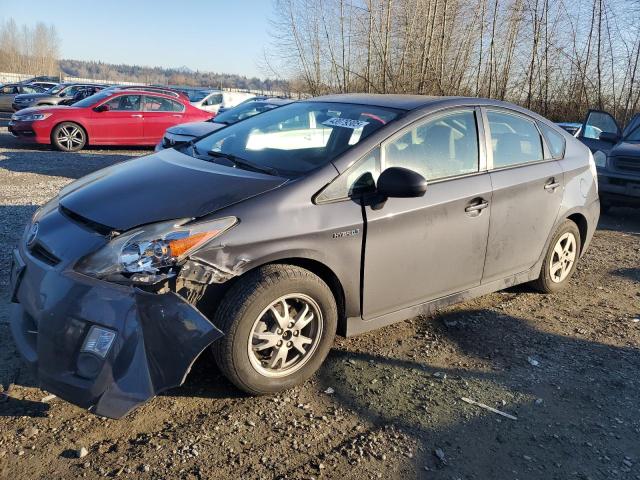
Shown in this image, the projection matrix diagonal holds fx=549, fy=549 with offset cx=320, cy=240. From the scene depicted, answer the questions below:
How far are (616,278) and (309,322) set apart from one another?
3940 millimetres

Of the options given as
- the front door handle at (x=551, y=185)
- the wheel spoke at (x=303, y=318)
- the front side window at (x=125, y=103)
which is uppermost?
the front side window at (x=125, y=103)

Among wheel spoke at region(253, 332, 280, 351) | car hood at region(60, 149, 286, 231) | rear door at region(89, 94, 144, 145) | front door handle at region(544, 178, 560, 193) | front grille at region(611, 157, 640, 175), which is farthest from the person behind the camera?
rear door at region(89, 94, 144, 145)

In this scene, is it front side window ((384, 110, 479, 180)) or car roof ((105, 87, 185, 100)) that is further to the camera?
car roof ((105, 87, 185, 100))

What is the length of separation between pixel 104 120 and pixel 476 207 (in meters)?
12.0

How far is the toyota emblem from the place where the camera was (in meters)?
3.09

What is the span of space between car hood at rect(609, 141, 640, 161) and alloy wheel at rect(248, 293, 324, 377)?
22.6ft

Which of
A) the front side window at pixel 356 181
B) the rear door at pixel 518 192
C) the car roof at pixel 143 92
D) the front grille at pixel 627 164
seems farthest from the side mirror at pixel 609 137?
the car roof at pixel 143 92

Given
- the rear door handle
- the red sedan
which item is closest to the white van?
the red sedan

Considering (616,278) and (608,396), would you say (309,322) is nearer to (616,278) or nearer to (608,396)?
(608,396)

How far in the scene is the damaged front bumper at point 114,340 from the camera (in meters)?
2.59

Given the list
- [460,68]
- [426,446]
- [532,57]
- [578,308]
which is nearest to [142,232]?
[426,446]

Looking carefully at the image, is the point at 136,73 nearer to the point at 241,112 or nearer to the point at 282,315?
the point at 241,112

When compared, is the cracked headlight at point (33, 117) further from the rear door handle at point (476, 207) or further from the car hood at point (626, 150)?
the rear door handle at point (476, 207)

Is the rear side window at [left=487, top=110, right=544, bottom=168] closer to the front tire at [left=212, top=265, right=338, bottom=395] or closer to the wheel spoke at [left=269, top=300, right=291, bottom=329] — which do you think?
the front tire at [left=212, top=265, right=338, bottom=395]
